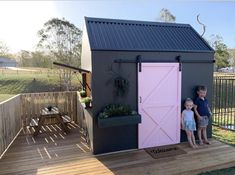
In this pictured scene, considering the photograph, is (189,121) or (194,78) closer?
(189,121)

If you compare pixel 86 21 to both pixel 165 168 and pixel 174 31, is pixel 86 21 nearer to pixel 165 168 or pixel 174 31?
pixel 174 31

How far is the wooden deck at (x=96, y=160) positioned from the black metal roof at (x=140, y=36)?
2315mm

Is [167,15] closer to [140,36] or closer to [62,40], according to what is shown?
[62,40]

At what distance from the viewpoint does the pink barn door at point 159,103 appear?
16.2 ft

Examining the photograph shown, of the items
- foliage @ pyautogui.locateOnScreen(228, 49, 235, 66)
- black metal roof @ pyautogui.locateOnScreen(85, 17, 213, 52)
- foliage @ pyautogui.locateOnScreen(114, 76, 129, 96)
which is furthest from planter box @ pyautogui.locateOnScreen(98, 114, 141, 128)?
foliage @ pyautogui.locateOnScreen(228, 49, 235, 66)

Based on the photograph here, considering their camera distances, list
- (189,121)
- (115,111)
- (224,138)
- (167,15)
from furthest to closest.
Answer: (167,15), (224,138), (189,121), (115,111)

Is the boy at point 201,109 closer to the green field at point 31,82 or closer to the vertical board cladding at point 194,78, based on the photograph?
the vertical board cladding at point 194,78

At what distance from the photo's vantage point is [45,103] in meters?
6.86

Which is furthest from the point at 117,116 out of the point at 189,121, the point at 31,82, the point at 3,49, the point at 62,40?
the point at 3,49

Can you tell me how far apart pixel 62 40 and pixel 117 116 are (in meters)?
7.71

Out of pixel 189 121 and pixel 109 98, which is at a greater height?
pixel 109 98

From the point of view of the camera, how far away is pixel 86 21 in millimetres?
5039

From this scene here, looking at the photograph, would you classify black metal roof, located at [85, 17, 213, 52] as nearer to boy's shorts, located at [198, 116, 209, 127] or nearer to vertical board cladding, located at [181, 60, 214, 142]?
vertical board cladding, located at [181, 60, 214, 142]

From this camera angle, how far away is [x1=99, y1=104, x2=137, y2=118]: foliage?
4.43 meters
